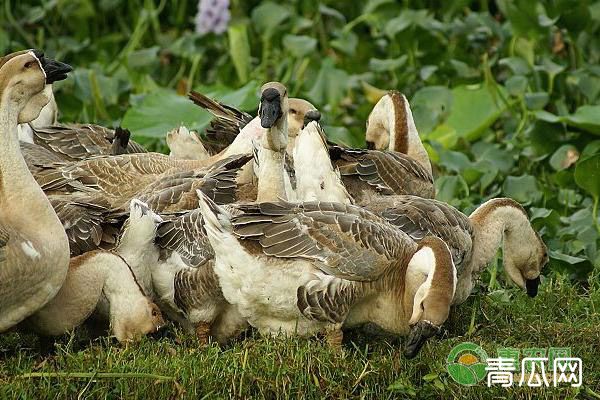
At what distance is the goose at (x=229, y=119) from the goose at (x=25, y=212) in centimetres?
216

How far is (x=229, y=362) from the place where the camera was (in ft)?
21.5

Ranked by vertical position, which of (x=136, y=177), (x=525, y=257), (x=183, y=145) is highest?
(x=136, y=177)

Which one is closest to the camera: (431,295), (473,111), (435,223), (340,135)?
(431,295)

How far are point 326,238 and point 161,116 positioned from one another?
339 cm

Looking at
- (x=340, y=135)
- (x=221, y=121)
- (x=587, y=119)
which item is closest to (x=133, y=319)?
(x=221, y=121)

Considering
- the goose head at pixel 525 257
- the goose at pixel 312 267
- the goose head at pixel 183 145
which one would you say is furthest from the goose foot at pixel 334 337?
the goose head at pixel 183 145

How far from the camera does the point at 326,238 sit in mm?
6910

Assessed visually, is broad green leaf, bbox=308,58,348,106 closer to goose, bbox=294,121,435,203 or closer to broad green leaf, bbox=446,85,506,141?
broad green leaf, bbox=446,85,506,141

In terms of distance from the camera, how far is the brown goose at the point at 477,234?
7.61 metres

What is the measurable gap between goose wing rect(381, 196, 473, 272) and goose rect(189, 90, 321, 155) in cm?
104

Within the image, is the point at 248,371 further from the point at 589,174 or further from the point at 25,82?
the point at 589,174

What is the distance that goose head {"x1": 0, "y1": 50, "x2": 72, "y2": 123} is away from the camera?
6652mm

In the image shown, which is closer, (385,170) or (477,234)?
(477,234)

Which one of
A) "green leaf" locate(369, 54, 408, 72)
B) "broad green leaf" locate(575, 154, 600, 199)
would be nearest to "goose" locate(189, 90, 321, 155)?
"broad green leaf" locate(575, 154, 600, 199)
